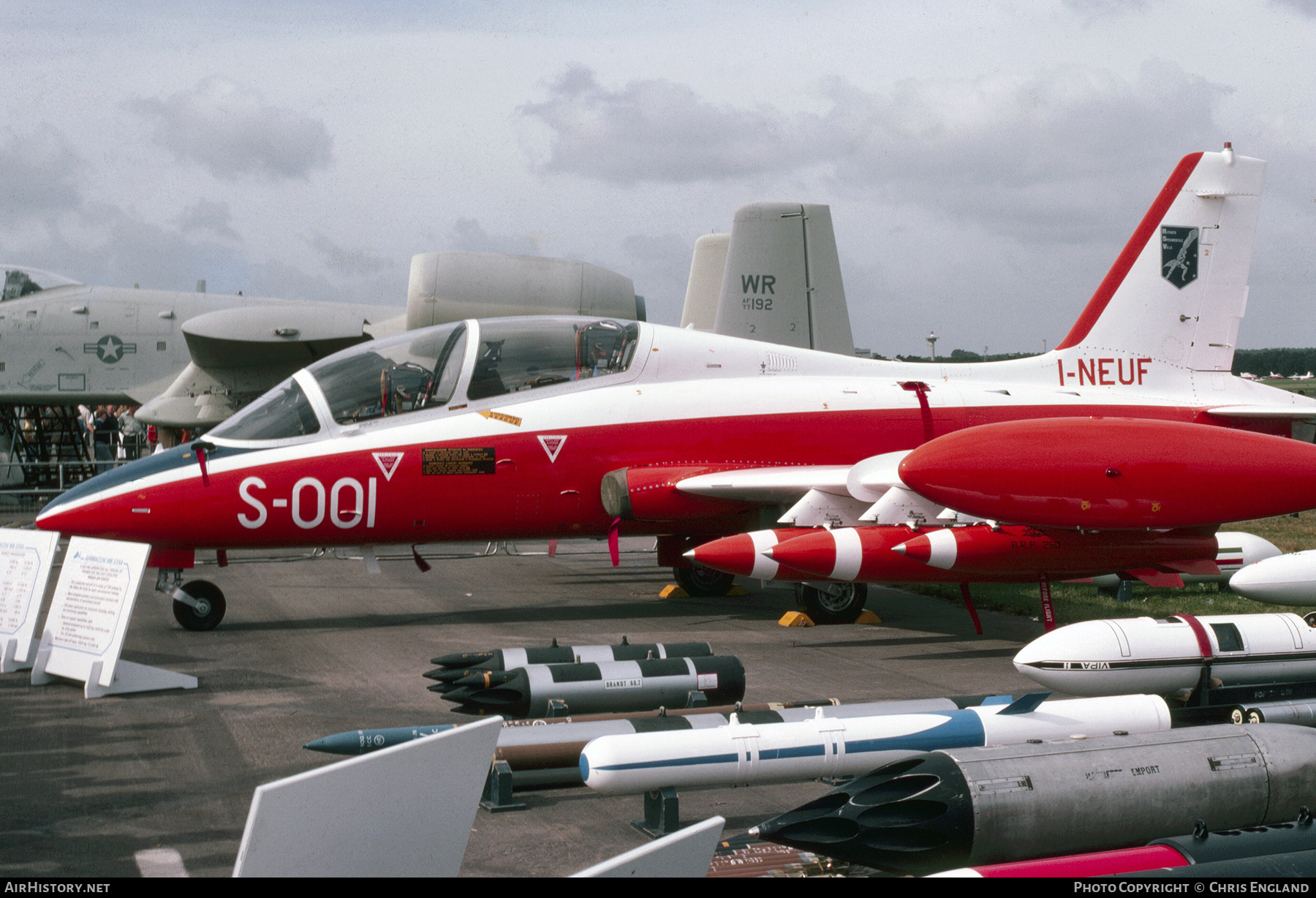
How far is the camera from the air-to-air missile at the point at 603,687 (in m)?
6.13

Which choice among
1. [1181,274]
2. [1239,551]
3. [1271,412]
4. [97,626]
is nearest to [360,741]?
[97,626]

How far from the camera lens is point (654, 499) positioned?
1002 cm

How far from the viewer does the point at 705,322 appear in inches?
872

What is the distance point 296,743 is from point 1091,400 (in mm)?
8784

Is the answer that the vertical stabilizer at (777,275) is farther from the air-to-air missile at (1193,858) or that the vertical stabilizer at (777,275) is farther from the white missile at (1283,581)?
the air-to-air missile at (1193,858)

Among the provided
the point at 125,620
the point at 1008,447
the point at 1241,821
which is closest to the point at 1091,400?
the point at 1008,447

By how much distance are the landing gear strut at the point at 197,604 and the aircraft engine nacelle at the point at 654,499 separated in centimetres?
351

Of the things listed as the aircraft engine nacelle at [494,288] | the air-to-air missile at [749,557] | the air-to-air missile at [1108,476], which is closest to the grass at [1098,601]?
the air-to-air missile at [1108,476]

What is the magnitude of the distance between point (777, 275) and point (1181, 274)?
6.37 meters

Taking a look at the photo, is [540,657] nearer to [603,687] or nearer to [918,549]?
[603,687]

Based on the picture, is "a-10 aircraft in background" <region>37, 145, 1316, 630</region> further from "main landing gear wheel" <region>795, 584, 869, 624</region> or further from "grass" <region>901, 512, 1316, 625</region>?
"grass" <region>901, 512, 1316, 625</region>

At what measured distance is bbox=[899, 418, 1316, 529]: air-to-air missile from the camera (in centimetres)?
809

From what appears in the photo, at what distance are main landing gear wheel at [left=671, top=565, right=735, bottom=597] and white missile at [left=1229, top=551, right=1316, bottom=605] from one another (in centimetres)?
519
